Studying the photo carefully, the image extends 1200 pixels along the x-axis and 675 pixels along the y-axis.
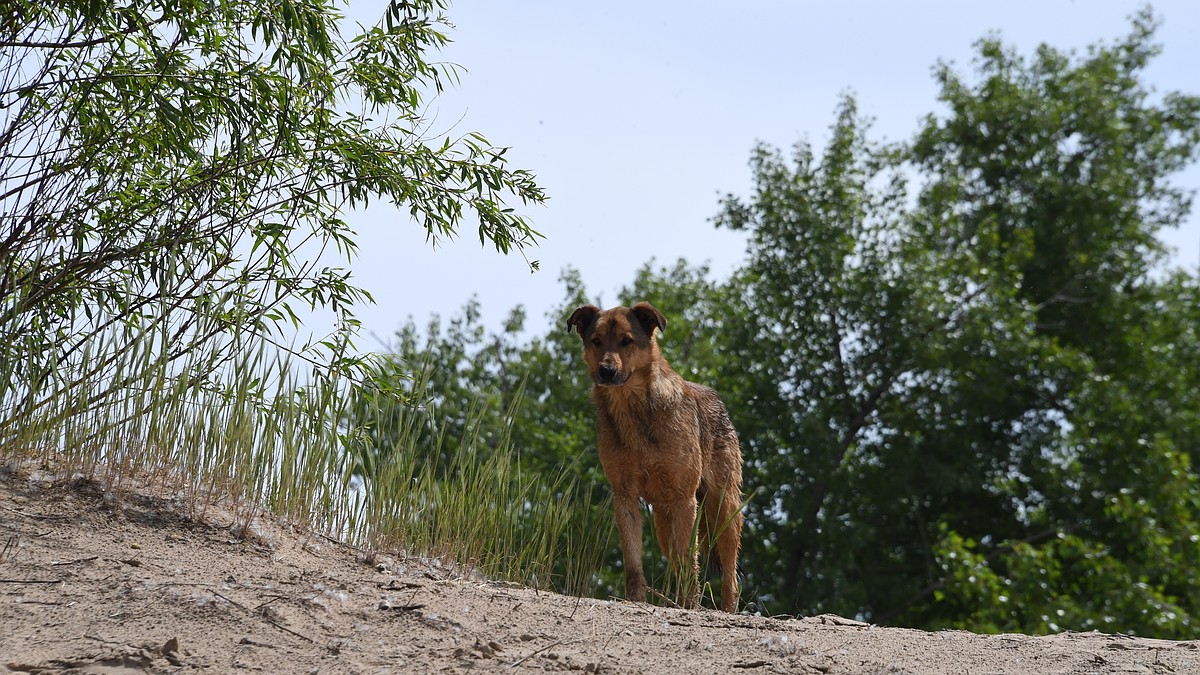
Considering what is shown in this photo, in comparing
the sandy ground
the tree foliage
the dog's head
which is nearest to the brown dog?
the dog's head

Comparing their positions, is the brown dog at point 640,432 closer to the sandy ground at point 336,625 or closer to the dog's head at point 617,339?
the dog's head at point 617,339

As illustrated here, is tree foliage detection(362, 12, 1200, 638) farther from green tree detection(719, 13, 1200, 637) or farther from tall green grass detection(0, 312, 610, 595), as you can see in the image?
tall green grass detection(0, 312, 610, 595)

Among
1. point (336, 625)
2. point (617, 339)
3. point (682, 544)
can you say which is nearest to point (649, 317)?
point (617, 339)

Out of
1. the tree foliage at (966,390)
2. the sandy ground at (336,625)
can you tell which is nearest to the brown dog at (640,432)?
the sandy ground at (336,625)

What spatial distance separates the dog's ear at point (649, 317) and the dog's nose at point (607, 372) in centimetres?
57

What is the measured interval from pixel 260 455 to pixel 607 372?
2.32 meters

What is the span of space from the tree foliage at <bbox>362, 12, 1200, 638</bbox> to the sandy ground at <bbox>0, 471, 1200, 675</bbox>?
525 inches

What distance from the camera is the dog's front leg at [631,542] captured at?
721cm

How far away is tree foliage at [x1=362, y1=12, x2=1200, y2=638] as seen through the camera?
19.9 m

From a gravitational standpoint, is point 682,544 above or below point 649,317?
below

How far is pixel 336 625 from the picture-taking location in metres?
5.31

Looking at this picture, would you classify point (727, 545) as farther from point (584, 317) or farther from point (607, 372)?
point (584, 317)

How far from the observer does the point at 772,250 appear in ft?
73.9

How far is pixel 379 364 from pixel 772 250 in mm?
14462
